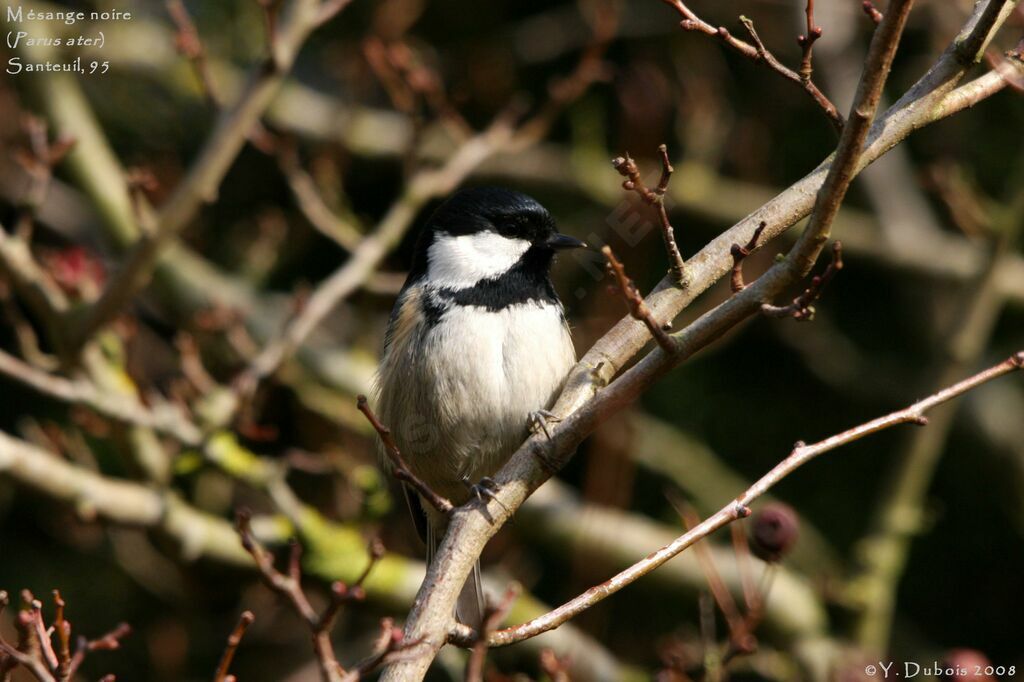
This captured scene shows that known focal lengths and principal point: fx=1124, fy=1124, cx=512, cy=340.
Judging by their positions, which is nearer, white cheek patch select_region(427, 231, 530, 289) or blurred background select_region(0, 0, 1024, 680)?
white cheek patch select_region(427, 231, 530, 289)

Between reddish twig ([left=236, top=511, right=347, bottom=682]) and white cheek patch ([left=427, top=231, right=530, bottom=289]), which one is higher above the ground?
white cheek patch ([left=427, top=231, right=530, bottom=289])

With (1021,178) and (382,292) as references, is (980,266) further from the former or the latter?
(382,292)

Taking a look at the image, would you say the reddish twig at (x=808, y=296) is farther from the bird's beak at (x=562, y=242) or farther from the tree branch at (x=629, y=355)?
the bird's beak at (x=562, y=242)

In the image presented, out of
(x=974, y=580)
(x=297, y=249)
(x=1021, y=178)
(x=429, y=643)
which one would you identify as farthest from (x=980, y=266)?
(x=429, y=643)

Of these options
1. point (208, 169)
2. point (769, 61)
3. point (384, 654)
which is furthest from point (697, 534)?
point (208, 169)

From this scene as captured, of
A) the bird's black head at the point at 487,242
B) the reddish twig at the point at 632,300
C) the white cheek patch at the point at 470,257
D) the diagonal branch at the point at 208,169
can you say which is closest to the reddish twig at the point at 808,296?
the reddish twig at the point at 632,300

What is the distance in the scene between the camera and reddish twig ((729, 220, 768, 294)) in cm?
224

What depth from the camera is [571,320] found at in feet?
14.1

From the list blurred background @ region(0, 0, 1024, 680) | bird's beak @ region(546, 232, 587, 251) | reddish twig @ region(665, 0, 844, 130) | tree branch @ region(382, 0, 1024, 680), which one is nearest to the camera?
tree branch @ region(382, 0, 1024, 680)

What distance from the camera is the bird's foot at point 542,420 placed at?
262cm

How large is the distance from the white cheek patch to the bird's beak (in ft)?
0.29

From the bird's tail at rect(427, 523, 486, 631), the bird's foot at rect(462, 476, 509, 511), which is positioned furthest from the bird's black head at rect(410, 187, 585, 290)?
the bird's foot at rect(462, 476, 509, 511)

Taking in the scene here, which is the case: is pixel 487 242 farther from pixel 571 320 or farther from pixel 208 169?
pixel 208 169

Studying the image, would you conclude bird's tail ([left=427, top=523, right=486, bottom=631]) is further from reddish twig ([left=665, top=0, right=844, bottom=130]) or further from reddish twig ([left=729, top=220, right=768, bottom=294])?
reddish twig ([left=665, top=0, right=844, bottom=130])
